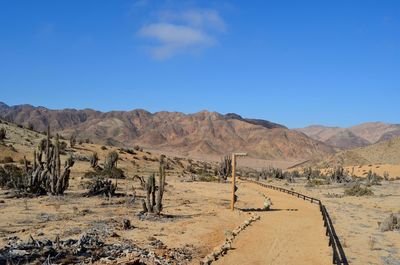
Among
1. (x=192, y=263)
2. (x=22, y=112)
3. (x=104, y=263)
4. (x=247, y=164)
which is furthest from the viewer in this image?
(x=22, y=112)

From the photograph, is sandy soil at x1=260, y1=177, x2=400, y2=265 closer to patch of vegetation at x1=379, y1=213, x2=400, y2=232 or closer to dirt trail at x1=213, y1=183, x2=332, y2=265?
patch of vegetation at x1=379, y1=213, x2=400, y2=232

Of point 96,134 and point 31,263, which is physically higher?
point 96,134

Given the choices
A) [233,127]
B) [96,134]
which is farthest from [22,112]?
[233,127]

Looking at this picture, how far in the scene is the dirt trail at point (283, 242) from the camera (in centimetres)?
1389

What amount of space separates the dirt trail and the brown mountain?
392 ft

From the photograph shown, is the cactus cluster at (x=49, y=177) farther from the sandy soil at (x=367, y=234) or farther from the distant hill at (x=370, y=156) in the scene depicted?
the distant hill at (x=370, y=156)

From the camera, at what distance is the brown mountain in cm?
15275

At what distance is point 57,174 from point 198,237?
12407mm

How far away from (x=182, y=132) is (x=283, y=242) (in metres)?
151

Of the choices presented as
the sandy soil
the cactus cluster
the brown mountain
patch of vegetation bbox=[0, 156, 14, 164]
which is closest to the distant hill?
the brown mountain

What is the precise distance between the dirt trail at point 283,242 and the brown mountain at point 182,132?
11955 cm

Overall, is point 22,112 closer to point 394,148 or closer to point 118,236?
point 394,148

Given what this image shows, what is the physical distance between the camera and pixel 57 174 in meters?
26.3

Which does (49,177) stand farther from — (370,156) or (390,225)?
(370,156)
